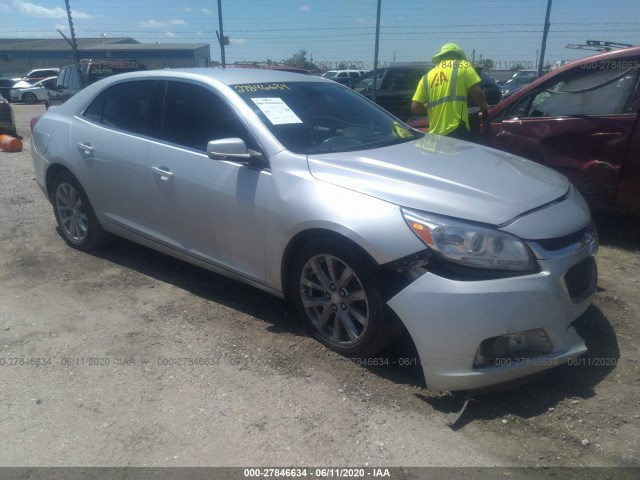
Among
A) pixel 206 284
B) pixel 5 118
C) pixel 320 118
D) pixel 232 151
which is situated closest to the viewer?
pixel 232 151

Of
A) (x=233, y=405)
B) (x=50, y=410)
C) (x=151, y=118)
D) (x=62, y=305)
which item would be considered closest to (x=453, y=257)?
(x=233, y=405)

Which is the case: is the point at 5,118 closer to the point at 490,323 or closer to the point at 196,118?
the point at 196,118

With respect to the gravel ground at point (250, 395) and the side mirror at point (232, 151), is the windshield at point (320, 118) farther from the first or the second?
the gravel ground at point (250, 395)

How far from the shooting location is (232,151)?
11.4 ft

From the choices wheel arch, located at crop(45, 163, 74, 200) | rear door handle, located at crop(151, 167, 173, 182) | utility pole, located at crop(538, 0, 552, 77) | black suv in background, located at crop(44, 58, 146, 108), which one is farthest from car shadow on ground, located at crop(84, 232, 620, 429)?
black suv in background, located at crop(44, 58, 146, 108)

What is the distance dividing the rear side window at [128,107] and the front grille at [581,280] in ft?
10.1

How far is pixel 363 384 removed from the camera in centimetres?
314

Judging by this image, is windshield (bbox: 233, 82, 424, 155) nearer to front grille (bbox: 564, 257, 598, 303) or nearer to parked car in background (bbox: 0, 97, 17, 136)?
front grille (bbox: 564, 257, 598, 303)

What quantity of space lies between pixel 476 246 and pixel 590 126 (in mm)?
2907

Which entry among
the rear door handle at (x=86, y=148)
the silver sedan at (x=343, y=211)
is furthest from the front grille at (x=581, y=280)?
the rear door handle at (x=86, y=148)

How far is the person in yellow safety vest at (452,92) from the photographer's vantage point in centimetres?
557

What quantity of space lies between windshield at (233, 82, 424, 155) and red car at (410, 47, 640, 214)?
4.89 feet

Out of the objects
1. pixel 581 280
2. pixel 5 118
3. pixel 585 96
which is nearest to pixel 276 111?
pixel 581 280

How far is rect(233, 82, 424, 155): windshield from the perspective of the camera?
12.2 feet
